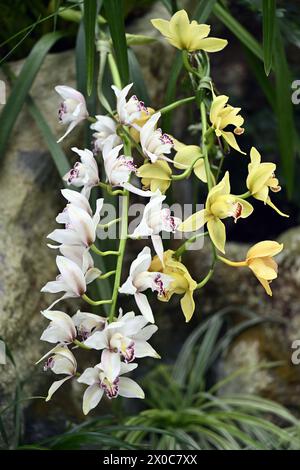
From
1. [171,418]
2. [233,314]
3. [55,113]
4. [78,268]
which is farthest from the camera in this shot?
[233,314]

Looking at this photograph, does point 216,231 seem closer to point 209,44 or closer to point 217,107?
point 217,107

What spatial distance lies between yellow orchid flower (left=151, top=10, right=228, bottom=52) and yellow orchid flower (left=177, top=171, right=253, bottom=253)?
0.19 meters

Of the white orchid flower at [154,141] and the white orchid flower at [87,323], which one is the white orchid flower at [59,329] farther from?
the white orchid flower at [154,141]

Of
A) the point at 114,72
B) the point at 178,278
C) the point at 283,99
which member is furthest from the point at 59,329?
the point at 283,99

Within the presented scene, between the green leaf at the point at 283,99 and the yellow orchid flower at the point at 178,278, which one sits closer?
the yellow orchid flower at the point at 178,278

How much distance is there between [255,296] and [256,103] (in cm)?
79

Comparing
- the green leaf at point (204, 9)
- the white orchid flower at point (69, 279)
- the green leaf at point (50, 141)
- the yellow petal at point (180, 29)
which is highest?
the yellow petal at point (180, 29)

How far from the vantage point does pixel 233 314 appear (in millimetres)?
1676

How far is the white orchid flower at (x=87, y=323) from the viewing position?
2.20 ft

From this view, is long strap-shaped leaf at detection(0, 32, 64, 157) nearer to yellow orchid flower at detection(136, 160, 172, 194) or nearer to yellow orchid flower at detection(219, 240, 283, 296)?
yellow orchid flower at detection(136, 160, 172, 194)

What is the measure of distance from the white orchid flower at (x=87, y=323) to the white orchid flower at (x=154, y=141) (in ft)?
0.61

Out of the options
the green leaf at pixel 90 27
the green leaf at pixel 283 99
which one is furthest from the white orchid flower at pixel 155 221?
the green leaf at pixel 283 99
